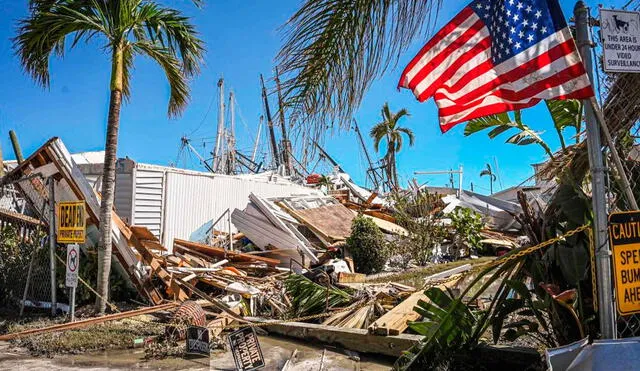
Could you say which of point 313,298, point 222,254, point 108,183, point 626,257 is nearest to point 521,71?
point 626,257

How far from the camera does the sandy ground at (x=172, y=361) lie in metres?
5.98

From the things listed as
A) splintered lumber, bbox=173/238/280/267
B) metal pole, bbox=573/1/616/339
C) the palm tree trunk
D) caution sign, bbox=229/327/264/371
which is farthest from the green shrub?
metal pole, bbox=573/1/616/339

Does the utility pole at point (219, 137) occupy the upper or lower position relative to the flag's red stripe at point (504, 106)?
upper

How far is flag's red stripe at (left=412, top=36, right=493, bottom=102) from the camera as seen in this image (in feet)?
12.3

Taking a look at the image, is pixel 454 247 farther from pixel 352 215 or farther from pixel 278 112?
pixel 278 112

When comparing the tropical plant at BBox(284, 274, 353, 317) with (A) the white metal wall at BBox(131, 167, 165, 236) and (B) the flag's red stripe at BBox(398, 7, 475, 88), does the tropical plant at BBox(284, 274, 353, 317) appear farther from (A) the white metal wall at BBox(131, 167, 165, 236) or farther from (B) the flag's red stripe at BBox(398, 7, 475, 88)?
(A) the white metal wall at BBox(131, 167, 165, 236)

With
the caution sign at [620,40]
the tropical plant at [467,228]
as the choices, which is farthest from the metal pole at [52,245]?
the tropical plant at [467,228]

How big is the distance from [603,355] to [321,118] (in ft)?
8.61

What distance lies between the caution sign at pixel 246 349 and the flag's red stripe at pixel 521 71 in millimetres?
3357

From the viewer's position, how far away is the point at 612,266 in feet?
11.2

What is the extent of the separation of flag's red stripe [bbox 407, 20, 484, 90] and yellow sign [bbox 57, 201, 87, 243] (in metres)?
6.00

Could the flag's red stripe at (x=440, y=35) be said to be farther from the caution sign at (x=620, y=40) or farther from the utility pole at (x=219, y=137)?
the utility pole at (x=219, y=137)

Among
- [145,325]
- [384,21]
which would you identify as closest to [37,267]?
[145,325]

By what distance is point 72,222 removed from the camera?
→ 26.1 feet
